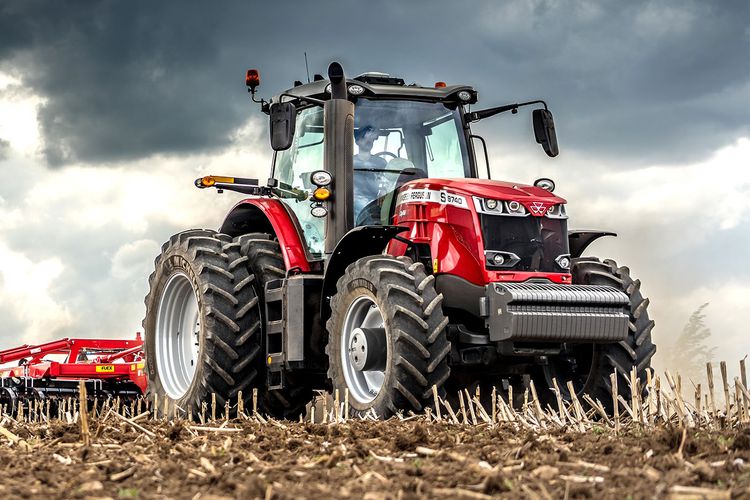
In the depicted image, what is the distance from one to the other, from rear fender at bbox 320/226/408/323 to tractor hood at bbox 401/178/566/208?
460mm

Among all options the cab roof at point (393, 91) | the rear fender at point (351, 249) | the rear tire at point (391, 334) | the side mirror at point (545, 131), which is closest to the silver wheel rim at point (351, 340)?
the rear tire at point (391, 334)

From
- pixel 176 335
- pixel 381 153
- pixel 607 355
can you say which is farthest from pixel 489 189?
pixel 176 335

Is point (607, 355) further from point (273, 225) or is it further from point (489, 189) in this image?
point (273, 225)

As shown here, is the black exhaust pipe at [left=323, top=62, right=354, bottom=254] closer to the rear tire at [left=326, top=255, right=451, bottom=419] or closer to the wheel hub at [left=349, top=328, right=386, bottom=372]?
the rear tire at [left=326, top=255, right=451, bottom=419]

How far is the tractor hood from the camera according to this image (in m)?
8.33

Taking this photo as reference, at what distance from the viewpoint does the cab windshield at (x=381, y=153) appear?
889cm

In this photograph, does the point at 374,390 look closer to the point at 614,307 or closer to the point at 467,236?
the point at 467,236

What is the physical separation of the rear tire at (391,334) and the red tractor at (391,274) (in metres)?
A: 0.01

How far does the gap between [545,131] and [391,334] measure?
2834 mm

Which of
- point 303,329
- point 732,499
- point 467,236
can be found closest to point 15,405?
point 303,329

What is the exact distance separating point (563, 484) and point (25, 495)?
2004 mm

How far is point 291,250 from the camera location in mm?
9141

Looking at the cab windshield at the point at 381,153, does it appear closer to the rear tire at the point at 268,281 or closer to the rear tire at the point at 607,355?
the rear tire at the point at 268,281

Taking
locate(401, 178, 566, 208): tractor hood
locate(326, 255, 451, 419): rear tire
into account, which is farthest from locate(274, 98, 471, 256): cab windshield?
locate(326, 255, 451, 419): rear tire
